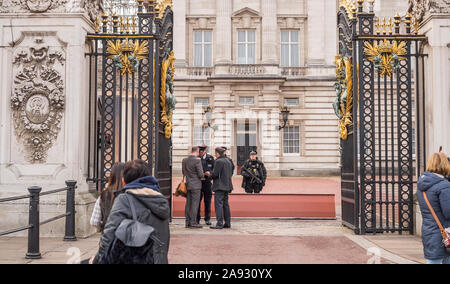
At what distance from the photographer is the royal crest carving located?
352 inches

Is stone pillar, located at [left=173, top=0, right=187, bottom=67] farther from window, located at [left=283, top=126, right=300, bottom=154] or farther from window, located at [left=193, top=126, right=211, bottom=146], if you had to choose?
window, located at [left=283, top=126, right=300, bottom=154]

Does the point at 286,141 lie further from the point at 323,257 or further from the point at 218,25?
the point at 323,257

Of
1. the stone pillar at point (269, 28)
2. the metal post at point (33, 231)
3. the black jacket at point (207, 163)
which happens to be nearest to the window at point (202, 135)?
the stone pillar at point (269, 28)

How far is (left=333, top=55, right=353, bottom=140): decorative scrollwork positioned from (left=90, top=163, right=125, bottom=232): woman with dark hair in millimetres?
6292

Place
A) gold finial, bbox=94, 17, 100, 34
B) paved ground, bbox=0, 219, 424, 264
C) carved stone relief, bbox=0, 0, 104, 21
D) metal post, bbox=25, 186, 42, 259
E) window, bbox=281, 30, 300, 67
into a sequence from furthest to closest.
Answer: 1. window, bbox=281, 30, 300, 67
2. gold finial, bbox=94, 17, 100, 34
3. carved stone relief, bbox=0, 0, 104, 21
4. paved ground, bbox=0, 219, 424, 264
5. metal post, bbox=25, 186, 42, 259

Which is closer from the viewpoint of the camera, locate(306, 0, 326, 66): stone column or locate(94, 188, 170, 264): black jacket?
locate(94, 188, 170, 264): black jacket

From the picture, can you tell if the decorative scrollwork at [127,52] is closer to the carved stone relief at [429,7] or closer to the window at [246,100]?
the carved stone relief at [429,7]

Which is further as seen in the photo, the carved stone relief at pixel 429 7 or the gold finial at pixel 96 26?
the gold finial at pixel 96 26

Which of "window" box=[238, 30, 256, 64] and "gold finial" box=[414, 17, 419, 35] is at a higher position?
"window" box=[238, 30, 256, 64]

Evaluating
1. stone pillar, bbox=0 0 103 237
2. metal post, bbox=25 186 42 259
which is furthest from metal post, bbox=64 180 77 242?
metal post, bbox=25 186 42 259

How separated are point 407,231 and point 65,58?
7426 millimetres

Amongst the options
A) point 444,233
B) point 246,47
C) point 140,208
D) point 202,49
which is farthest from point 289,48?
point 140,208

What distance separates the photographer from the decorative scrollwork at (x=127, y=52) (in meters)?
9.51

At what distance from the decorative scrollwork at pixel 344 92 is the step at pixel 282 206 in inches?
94.5
